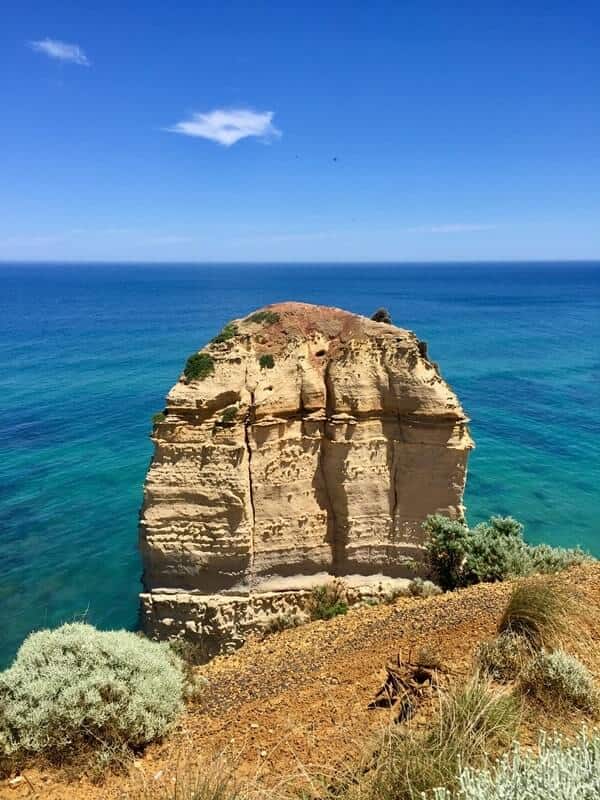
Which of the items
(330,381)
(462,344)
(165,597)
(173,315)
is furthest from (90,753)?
(173,315)

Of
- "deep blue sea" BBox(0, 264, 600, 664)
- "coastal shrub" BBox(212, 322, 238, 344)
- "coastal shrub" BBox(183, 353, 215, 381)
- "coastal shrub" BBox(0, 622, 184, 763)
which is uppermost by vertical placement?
"coastal shrub" BBox(212, 322, 238, 344)

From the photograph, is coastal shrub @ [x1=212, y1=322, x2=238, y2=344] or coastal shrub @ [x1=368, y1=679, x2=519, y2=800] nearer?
coastal shrub @ [x1=368, y1=679, x2=519, y2=800]

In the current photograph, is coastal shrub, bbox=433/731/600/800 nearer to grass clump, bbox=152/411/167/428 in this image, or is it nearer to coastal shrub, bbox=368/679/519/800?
coastal shrub, bbox=368/679/519/800

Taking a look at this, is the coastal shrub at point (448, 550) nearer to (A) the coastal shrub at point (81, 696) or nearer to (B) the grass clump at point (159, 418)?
(B) the grass clump at point (159, 418)

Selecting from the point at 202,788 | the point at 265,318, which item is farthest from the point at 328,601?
the point at 202,788

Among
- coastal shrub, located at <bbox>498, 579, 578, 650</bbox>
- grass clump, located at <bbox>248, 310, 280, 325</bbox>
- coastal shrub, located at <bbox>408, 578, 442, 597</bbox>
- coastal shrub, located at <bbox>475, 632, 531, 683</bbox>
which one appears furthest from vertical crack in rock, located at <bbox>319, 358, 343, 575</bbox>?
coastal shrub, located at <bbox>475, 632, 531, 683</bbox>

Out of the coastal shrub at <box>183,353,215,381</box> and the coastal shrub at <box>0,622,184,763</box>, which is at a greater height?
the coastal shrub at <box>183,353,215,381</box>

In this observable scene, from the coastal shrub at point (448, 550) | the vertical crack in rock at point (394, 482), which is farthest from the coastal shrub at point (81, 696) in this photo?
the vertical crack in rock at point (394, 482)

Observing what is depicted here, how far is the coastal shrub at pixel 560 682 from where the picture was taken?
7312 mm

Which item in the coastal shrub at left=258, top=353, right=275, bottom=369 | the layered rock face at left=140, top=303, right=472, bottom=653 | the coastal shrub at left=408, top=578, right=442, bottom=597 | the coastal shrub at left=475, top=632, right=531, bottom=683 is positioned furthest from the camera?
the coastal shrub at left=258, top=353, right=275, bottom=369

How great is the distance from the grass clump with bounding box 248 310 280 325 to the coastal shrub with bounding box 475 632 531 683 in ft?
32.3

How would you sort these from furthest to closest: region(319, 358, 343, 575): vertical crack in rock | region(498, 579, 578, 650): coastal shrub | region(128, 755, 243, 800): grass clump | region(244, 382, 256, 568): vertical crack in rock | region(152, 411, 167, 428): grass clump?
region(319, 358, 343, 575): vertical crack in rock → region(244, 382, 256, 568): vertical crack in rock → region(152, 411, 167, 428): grass clump → region(498, 579, 578, 650): coastal shrub → region(128, 755, 243, 800): grass clump

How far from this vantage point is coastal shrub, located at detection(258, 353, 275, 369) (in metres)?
14.7

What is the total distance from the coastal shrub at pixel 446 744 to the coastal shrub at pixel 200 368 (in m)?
9.50
